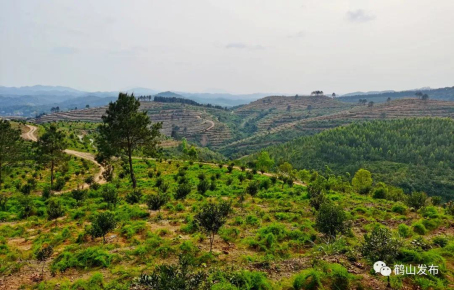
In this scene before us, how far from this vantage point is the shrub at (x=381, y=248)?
1213cm

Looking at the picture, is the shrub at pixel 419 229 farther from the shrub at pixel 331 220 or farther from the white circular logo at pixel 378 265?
the white circular logo at pixel 378 265

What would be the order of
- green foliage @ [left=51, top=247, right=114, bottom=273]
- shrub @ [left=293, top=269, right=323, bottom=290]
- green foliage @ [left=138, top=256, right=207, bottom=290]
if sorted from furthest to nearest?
green foliage @ [left=51, top=247, right=114, bottom=273]
shrub @ [left=293, top=269, right=323, bottom=290]
green foliage @ [left=138, top=256, right=207, bottom=290]

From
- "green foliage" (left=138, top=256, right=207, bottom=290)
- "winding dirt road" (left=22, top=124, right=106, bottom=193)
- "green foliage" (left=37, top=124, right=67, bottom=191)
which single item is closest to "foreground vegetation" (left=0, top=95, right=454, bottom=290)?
"green foliage" (left=138, top=256, right=207, bottom=290)

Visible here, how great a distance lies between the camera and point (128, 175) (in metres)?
47.4

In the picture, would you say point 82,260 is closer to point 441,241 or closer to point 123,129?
point 123,129

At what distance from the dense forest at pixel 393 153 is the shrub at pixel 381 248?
3147 inches

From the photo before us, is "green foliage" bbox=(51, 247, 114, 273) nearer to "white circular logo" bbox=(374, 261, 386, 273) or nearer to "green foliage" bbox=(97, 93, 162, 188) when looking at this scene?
"white circular logo" bbox=(374, 261, 386, 273)

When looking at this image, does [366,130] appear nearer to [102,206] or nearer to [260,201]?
[260,201]

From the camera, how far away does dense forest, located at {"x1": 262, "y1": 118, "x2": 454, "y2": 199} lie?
86.9 metres

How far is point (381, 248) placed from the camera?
12.2m

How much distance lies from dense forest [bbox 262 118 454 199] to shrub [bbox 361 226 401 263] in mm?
79935

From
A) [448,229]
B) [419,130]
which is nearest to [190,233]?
[448,229]

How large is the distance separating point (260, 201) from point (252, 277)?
58.1ft

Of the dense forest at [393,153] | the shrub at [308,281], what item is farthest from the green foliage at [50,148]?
the dense forest at [393,153]
